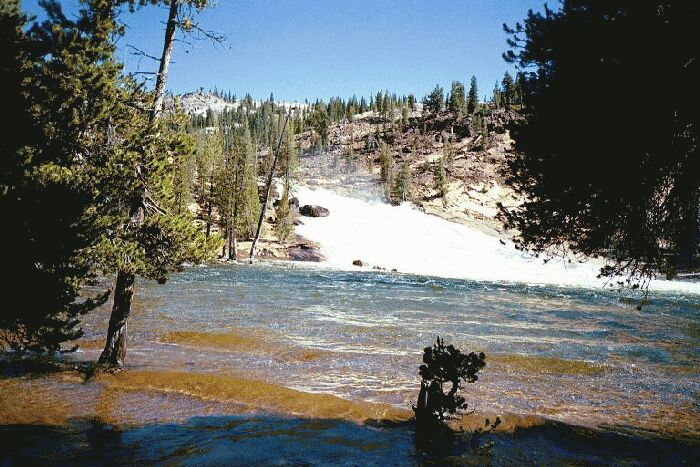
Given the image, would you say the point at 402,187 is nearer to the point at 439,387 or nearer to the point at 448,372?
the point at 439,387

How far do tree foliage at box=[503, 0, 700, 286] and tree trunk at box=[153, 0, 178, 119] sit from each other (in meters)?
7.38

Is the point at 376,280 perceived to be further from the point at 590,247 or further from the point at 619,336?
the point at 590,247

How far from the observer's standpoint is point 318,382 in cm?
1011

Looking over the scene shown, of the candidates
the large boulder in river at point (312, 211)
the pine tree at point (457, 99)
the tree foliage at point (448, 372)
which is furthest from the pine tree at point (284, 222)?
the pine tree at point (457, 99)

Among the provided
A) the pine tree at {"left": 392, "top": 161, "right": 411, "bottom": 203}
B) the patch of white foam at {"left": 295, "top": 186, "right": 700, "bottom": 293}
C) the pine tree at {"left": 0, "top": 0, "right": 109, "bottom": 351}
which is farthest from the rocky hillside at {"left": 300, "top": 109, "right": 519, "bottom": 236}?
the pine tree at {"left": 0, "top": 0, "right": 109, "bottom": 351}

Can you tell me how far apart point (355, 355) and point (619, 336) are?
1160 cm

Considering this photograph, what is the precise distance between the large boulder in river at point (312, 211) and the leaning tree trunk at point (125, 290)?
5618 cm

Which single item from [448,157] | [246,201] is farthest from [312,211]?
[448,157]

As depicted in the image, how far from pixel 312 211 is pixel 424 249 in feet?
62.8

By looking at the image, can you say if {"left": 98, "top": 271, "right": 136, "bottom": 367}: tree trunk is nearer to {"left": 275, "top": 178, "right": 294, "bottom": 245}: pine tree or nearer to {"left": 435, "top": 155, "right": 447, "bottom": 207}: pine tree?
{"left": 275, "top": 178, "right": 294, "bottom": 245}: pine tree

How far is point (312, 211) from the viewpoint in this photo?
66.6 meters

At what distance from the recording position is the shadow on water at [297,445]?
6.14 metres

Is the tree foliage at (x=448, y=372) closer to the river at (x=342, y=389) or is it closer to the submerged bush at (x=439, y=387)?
the submerged bush at (x=439, y=387)

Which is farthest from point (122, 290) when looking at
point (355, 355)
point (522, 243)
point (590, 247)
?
point (590, 247)
